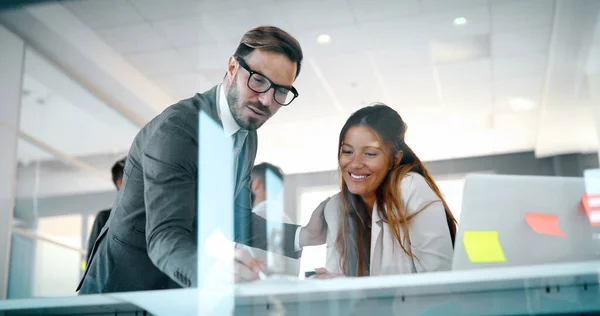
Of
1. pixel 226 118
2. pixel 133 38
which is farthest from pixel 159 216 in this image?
pixel 133 38

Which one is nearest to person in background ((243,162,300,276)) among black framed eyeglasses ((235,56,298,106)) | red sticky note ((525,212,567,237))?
black framed eyeglasses ((235,56,298,106))

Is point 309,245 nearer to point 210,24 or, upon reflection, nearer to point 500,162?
point 500,162

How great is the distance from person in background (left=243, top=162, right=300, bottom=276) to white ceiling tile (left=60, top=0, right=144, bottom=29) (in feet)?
4.25

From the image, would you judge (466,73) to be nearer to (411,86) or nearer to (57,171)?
(411,86)

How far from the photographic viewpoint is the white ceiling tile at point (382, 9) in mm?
2979

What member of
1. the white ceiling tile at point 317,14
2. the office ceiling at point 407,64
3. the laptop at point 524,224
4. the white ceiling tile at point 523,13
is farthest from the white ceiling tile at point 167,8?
the laptop at point 524,224

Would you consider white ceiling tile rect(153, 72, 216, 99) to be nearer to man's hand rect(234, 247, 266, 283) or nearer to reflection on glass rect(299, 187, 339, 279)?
reflection on glass rect(299, 187, 339, 279)

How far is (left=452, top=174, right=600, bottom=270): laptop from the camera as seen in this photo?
1.46 m

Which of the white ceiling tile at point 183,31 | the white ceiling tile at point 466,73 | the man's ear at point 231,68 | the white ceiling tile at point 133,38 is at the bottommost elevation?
the man's ear at point 231,68

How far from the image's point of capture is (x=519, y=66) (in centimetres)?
277

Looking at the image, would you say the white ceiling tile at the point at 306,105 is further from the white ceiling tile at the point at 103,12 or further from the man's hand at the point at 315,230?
the white ceiling tile at the point at 103,12

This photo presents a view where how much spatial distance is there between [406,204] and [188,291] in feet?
2.55

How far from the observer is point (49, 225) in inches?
155

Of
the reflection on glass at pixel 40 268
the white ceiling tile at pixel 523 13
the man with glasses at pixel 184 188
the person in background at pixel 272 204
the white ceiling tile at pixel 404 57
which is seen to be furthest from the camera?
the reflection on glass at pixel 40 268
